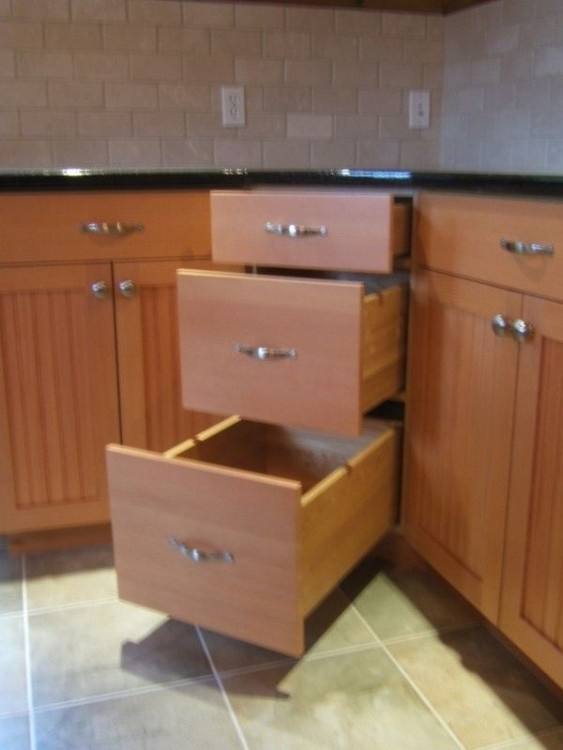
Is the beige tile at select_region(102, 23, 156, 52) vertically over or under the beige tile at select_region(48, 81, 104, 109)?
over

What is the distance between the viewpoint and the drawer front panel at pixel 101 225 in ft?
5.56

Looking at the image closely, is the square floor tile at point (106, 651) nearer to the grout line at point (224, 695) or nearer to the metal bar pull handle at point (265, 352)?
the grout line at point (224, 695)

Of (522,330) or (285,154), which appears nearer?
(522,330)

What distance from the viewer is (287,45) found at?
2.25 m

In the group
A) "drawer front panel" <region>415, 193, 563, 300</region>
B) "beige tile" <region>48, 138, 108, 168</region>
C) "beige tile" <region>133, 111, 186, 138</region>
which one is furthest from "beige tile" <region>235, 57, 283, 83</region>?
"drawer front panel" <region>415, 193, 563, 300</region>

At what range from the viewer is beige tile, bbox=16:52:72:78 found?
207 cm

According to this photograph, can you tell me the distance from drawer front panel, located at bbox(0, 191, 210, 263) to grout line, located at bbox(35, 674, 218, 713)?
88 cm

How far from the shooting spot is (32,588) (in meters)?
1.78

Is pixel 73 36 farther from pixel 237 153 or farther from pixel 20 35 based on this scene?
pixel 237 153

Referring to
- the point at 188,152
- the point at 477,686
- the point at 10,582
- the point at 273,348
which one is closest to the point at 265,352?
the point at 273,348

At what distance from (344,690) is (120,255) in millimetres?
995

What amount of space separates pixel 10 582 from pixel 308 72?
5.12 feet

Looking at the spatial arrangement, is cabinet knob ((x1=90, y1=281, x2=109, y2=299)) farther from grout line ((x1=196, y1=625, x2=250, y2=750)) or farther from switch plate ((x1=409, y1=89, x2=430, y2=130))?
switch plate ((x1=409, y1=89, x2=430, y2=130))

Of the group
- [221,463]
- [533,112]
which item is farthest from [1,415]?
[533,112]
